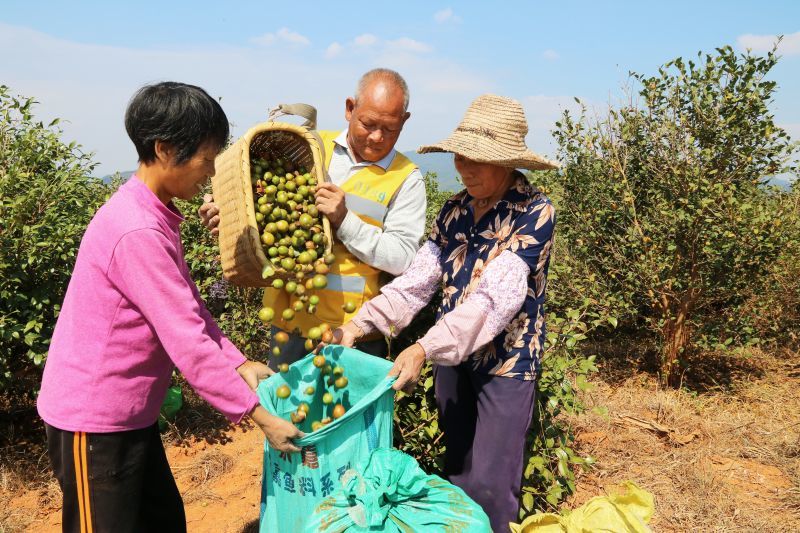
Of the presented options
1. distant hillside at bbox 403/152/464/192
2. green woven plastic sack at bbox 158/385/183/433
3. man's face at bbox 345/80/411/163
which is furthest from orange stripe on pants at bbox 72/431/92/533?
green woven plastic sack at bbox 158/385/183/433

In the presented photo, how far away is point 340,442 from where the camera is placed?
6.21 ft

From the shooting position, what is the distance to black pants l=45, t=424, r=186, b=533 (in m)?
1.85

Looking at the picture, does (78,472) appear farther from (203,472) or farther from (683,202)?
(683,202)

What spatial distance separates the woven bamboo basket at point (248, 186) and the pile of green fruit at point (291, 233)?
0.03m

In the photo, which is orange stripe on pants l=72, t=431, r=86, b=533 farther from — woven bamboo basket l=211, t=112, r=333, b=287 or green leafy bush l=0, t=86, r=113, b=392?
green leafy bush l=0, t=86, r=113, b=392

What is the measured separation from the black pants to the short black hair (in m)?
0.94

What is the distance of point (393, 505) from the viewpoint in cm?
182

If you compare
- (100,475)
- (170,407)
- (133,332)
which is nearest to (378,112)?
(133,332)

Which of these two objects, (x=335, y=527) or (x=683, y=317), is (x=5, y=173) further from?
(x=683, y=317)

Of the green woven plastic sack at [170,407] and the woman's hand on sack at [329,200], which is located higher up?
the woman's hand on sack at [329,200]

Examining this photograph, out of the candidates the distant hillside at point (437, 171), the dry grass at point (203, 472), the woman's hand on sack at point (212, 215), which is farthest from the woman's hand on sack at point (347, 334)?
the dry grass at point (203, 472)

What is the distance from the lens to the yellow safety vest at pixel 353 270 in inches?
101

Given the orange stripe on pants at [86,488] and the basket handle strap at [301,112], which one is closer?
the orange stripe on pants at [86,488]

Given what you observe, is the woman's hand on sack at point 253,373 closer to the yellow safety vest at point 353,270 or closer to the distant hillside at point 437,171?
the yellow safety vest at point 353,270
